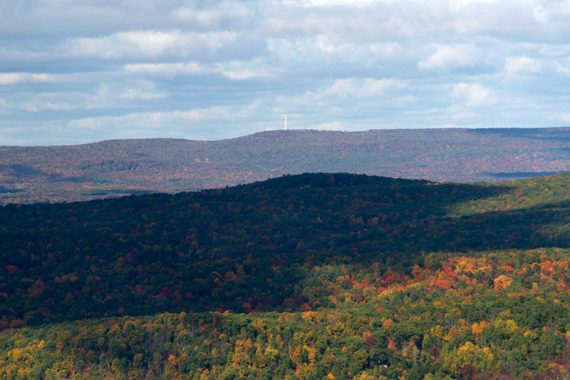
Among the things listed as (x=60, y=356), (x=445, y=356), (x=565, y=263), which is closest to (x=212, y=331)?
(x=60, y=356)

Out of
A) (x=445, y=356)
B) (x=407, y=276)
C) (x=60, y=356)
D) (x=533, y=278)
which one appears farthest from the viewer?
(x=407, y=276)

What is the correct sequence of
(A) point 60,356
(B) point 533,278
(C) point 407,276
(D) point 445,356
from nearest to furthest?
(D) point 445,356, (A) point 60,356, (B) point 533,278, (C) point 407,276

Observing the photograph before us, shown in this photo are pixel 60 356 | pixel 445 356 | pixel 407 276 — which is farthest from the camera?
pixel 407 276

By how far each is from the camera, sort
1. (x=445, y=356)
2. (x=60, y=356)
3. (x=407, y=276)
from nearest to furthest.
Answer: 1. (x=445, y=356)
2. (x=60, y=356)
3. (x=407, y=276)

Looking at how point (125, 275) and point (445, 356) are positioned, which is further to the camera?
point (125, 275)

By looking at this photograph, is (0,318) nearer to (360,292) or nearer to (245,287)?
(245,287)

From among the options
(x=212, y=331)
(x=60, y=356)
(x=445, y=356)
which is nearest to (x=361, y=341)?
(x=445, y=356)

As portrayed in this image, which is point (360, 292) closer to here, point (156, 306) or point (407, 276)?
point (407, 276)

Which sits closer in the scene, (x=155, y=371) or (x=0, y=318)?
(x=155, y=371)
